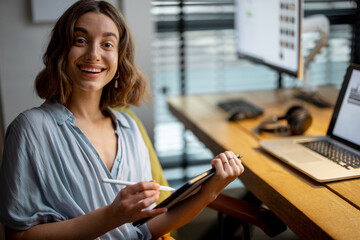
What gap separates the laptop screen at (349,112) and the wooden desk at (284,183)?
7.9 inches

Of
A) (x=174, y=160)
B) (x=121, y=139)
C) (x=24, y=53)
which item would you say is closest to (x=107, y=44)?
(x=121, y=139)

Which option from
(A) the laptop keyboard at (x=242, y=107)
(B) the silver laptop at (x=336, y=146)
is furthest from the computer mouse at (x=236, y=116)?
(B) the silver laptop at (x=336, y=146)

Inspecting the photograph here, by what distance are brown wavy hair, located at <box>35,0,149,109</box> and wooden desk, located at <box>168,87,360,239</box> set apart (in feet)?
1.57

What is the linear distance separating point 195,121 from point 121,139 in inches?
26.4

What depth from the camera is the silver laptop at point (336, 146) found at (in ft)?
4.52

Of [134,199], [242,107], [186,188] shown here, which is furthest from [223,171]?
[242,107]

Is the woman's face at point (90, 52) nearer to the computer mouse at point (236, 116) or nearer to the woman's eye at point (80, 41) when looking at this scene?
the woman's eye at point (80, 41)

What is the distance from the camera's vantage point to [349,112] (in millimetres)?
1541

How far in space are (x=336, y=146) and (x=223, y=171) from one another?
53 centimetres

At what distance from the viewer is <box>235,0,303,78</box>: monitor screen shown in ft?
6.18

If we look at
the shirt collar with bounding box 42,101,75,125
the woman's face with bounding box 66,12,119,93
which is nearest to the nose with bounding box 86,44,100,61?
the woman's face with bounding box 66,12,119,93

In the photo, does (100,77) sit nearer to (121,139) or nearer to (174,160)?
(121,139)

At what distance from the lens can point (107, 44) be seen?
1348mm

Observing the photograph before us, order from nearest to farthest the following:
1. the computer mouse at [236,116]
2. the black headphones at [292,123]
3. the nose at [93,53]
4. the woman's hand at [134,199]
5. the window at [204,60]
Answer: the woman's hand at [134,199] < the nose at [93,53] < the black headphones at [292,123] < the computer mouse at [236,116] < the window at [204,60]
